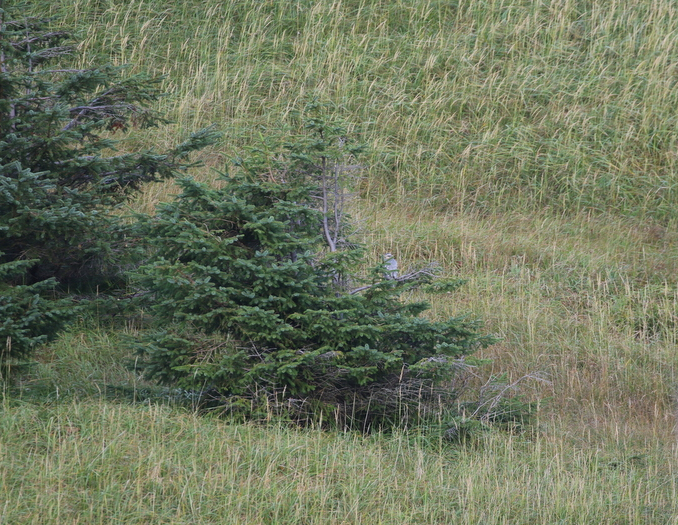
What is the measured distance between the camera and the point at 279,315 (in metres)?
4.89

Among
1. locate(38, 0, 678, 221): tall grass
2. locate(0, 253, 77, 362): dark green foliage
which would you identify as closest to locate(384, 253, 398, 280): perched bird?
locate(0, 253, 77, 362): dark green foliage

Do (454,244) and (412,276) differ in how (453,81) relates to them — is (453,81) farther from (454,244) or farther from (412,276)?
(412,276)

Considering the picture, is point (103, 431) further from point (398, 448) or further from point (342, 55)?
point (342, 55)

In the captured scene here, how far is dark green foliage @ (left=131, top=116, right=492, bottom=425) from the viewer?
15.2 feet

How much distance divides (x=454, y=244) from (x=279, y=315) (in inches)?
164

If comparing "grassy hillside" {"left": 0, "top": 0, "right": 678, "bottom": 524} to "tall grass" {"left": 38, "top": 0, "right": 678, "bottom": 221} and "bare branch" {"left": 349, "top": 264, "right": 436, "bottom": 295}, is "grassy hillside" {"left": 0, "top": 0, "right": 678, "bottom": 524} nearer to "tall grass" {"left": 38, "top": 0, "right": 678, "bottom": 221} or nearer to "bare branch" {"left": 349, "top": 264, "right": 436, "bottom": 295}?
"tall grass" {"left": 38, "top": 0, "right": 678, "bottom": 221}

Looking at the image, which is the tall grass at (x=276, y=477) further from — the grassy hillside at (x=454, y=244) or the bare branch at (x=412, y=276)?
the bare branch at (x=412, y=276)

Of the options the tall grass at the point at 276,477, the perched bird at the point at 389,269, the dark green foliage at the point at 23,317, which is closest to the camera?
the tall grass at the point at 276,477

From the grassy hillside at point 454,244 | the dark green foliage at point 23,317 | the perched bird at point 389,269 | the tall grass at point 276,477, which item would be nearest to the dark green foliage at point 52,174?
the dark green foliage at point 23,317

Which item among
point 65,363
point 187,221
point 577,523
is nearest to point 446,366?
point 577,523

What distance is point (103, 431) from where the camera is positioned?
400 cm

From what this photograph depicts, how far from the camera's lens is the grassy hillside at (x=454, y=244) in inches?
151

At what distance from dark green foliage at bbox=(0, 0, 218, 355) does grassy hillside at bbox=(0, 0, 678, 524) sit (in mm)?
612

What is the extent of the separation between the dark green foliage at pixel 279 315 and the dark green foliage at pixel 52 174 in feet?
2.28
